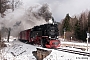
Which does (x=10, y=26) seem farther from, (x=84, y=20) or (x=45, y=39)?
(x=84, y=20)

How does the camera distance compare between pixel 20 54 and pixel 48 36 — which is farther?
pixel 48 36

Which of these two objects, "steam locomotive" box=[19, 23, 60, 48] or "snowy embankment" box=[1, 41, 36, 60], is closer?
"snowy embankment" box=[1, 41, 36, 60]

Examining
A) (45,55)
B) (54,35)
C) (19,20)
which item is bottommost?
(45,55)

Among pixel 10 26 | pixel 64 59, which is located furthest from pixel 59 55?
pixel 10 26

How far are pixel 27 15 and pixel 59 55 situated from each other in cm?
2191

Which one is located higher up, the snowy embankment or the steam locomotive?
the steam locomotive

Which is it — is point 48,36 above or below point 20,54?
above

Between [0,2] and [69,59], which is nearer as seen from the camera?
[69,59]

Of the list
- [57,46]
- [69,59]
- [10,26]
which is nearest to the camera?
[69,59]

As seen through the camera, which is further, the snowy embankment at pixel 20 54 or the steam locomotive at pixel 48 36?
the steam locomotive at pixel 48 36

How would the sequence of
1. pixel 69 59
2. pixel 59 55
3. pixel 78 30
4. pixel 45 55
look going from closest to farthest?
1. pixel 69 59
2. pixel 59 55
3. pixel 45 55
4. pixel 78 30

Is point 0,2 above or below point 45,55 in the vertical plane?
above

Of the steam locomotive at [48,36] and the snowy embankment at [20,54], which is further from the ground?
the steam locomotive at [48,36]

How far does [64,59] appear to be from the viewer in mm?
13289
